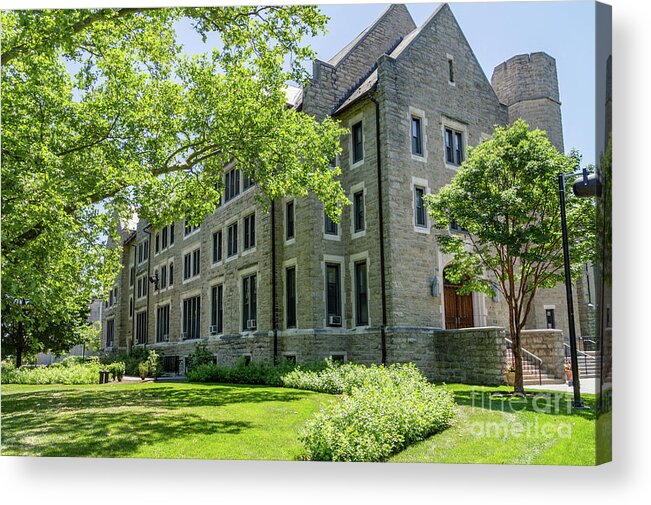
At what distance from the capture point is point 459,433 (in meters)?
7.17

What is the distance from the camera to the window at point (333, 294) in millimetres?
12547

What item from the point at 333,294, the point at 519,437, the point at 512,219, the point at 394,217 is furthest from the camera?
the point at 333,294

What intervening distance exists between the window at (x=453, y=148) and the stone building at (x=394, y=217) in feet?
0.09

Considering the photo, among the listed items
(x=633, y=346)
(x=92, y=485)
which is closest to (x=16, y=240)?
(x=92, y=485)

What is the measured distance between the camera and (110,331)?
33375 millimetres

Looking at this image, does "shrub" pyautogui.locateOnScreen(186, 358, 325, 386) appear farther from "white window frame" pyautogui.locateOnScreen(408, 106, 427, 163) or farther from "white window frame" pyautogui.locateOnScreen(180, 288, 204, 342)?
"white window frame" pyautogui.locateOnScreen(180, 288, 204, 342)

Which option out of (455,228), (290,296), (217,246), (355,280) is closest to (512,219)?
(455,228)

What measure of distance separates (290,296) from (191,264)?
387 inches

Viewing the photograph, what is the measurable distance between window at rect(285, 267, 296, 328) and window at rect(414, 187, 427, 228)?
15.2 ft

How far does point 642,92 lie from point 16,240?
945 cm

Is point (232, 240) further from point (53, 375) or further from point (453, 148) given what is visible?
point (453, 148)

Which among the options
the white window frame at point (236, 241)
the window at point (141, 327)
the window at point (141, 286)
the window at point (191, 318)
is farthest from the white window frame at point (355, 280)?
the window at point (141, 286)

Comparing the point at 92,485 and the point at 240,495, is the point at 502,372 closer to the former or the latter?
the point at 240,495

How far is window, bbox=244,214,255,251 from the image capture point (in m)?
18.4
